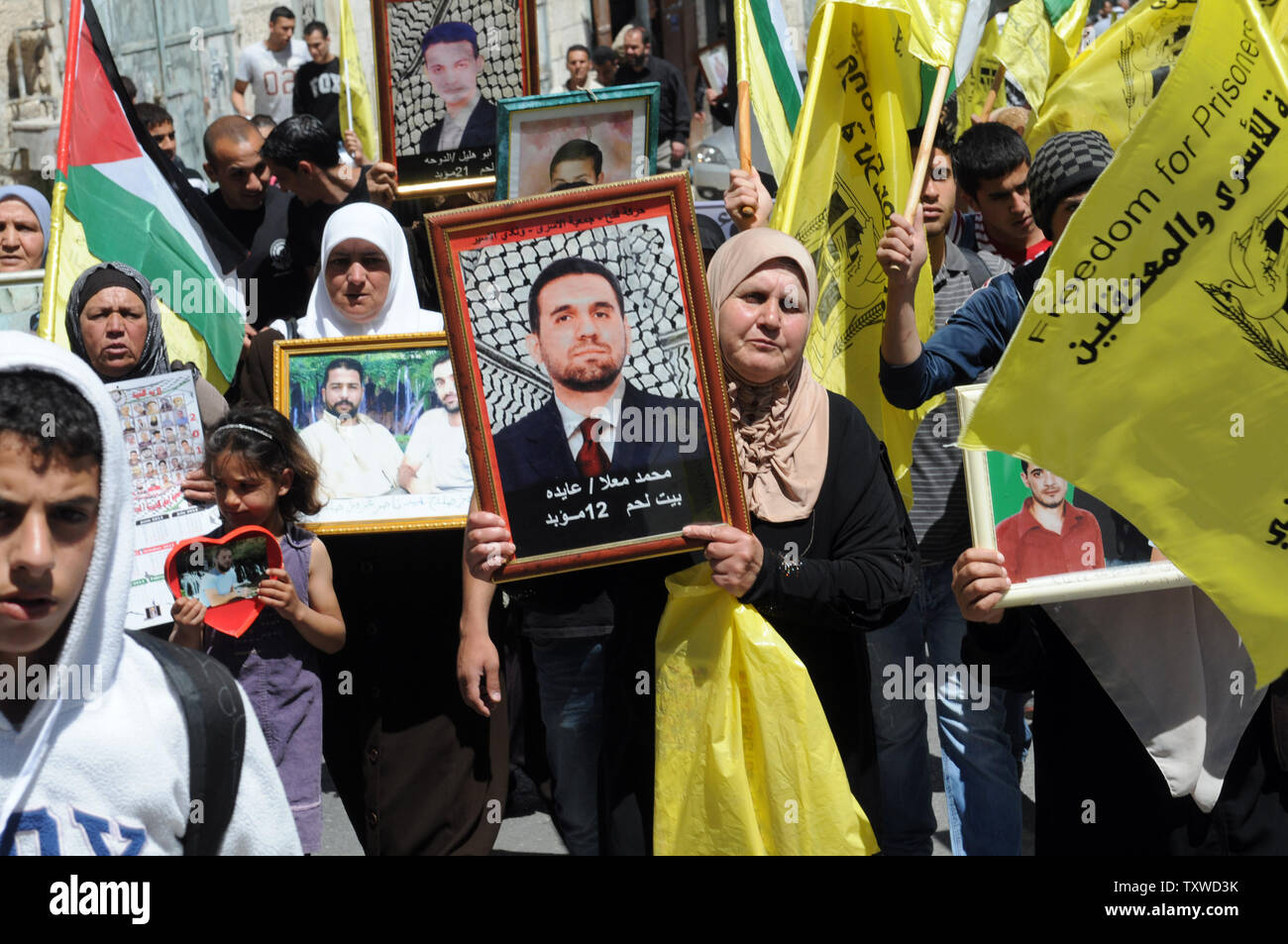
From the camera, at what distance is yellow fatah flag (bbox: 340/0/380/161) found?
5992 mm

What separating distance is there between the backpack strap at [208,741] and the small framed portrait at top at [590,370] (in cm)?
102

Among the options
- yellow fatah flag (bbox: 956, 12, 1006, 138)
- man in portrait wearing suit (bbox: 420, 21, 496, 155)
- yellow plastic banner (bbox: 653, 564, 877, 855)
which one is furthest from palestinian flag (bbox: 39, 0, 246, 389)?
yellow fatah flag (bbox: 956, 12, 1006, 138)

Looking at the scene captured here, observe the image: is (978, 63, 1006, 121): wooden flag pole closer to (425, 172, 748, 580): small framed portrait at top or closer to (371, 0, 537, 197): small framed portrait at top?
(371, 0, 537, 197): small framed portrait at top

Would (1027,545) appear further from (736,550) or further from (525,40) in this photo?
(525,40)

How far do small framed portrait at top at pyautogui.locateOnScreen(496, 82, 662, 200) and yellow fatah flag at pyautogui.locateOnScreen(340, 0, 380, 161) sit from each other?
128cm

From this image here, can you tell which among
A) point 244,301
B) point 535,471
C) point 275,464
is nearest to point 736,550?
point 535,471

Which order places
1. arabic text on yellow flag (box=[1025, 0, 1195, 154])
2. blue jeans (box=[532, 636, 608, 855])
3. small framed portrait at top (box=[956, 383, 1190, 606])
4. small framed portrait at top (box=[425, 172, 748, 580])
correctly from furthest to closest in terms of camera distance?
1. arabic text on yellow flag (box=[1025, 0, 1195, 154])
2. blue jeans (box=[532, 636, 608, 855])
3. small framed portrait at top (box=[425, 172, 748, 580])
4. small framed portrait at top (box=[956, 383, 1190, 606])

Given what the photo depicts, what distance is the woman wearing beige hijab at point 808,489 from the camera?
3.23 metres

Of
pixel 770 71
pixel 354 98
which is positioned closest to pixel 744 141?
pixel 770 71

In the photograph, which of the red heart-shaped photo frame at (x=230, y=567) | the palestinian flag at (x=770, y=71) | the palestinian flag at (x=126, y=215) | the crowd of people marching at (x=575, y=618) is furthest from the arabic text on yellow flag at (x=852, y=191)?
the palestinian flag at (x=126, y=215)

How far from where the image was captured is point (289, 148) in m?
6.06

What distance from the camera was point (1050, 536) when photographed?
312 centimetres

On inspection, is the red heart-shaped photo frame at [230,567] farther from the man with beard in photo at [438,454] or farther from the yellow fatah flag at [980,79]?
the yellow fatah flag at [980,79]

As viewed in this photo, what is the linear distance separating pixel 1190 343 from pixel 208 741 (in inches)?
77.2
